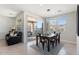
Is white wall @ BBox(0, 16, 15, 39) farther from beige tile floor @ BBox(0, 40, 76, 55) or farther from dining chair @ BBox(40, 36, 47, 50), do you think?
dining chair @ BBox(40, 36, 47, 50)

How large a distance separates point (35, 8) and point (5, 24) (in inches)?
30.6

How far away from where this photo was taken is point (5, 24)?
1.69 meters

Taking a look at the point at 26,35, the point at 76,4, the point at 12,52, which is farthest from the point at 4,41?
the point at 76,4

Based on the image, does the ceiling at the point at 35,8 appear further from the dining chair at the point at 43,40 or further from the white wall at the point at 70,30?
the dining chair at the point at 43,40

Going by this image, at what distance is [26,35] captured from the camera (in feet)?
5.84

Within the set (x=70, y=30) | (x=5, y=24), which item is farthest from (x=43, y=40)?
(x=5, y=24)

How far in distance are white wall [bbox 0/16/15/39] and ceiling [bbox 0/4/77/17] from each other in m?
0.10

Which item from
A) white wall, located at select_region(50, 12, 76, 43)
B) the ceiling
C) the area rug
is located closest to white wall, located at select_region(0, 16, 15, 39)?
the ceiling

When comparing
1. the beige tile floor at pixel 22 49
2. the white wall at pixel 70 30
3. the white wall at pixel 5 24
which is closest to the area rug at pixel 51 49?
the beige tile floor at pixel 22 49

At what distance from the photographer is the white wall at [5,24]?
1666 millimetres

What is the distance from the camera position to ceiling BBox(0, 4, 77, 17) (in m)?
1.64

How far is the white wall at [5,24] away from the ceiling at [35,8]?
99mm

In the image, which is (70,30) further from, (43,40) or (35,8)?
(35,8)
